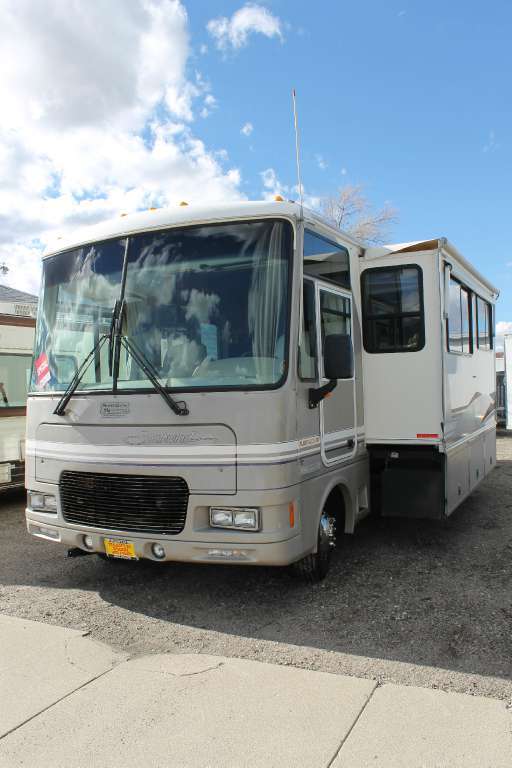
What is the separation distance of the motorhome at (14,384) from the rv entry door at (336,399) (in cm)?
485

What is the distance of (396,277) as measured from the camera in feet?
18.9

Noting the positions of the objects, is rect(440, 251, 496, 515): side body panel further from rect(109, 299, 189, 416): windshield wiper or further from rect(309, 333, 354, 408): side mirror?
rect(109, 299, 189, 416): windshield wiper

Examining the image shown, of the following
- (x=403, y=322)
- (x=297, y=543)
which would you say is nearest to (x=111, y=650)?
(x=297, y=543)

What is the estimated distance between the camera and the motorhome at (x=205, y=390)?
13.8 feet

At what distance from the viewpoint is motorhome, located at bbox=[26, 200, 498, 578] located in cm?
420

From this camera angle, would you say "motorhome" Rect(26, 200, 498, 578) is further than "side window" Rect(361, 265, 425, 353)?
No

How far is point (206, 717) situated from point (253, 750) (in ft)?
1.21

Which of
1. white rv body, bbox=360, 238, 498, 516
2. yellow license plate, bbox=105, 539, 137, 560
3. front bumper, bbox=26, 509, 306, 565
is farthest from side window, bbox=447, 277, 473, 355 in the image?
yellow license plate, bbox=105, 539, 137, 560

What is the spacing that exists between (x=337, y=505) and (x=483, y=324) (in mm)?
4215

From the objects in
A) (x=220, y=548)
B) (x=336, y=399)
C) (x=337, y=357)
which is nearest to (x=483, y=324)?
(x=336, y=399)

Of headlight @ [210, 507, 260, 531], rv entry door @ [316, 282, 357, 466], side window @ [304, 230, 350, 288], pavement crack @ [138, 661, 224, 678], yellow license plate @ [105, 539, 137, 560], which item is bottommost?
pavement crack @ [138, 661, 224, 678]

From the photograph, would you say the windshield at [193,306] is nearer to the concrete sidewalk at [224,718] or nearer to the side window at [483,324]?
the concrete sidewalk at [224,718]

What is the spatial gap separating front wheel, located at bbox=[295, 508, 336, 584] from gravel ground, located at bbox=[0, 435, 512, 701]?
0.39ft

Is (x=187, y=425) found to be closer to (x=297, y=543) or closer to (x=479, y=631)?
(x=297, y=543)
